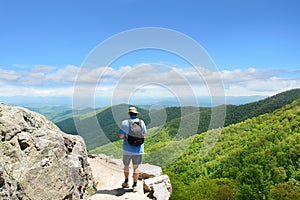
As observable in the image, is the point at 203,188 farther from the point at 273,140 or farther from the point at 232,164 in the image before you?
the point at 273,140

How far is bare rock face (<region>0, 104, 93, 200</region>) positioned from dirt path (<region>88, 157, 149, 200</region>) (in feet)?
6.57

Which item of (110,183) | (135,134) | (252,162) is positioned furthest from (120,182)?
(252,162)

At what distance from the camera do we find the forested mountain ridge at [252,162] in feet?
167

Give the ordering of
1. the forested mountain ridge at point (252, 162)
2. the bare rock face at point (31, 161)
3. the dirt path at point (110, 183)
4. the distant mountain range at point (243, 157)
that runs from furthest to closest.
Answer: the distant mountain range at point (243, 157), the forested mountain ridge at point (252, 162), the dirt path at point (110, 183), the bare rock face at point (31, 161)

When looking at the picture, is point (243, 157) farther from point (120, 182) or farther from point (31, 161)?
point (31, 161)

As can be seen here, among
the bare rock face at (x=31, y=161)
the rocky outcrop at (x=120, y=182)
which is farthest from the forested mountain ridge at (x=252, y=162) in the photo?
the bare rock face at (x=31, y=161)

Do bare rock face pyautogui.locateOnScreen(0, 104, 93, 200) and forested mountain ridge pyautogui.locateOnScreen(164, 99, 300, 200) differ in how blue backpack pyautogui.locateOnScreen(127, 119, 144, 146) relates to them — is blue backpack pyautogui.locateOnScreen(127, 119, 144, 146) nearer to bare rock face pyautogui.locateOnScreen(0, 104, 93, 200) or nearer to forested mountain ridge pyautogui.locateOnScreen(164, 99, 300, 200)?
bare rock face pyautogui.locateOnScreen(0, 104, 93, 200)

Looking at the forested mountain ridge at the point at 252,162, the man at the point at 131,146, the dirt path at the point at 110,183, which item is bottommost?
the forested mountain ridge at the point at 252,162

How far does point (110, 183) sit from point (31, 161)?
6127mm

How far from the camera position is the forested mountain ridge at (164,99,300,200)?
5081 cm

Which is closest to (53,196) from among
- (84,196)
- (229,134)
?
(84,196)

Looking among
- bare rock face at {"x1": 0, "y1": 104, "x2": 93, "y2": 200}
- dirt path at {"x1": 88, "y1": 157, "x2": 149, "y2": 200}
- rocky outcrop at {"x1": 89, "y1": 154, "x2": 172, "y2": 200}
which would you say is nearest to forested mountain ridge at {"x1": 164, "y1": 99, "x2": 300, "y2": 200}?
rocky outcrop at {"x1": 89, "y1": 154, "x2": 172, "y2": 200}

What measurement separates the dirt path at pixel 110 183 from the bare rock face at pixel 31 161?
2003mm

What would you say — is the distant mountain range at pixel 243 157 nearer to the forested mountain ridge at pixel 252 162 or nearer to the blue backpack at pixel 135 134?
the forested mountain ridge at pixel 252 162
